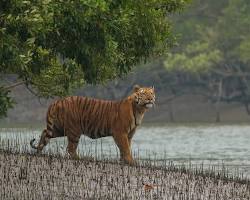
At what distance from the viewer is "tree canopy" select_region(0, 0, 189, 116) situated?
48.0ft

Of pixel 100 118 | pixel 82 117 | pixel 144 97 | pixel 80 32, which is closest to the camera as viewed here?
pixel 80 32

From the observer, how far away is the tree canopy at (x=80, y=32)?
1463 cm

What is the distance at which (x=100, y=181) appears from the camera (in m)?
17.7

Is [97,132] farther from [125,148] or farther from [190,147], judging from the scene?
[190,147]

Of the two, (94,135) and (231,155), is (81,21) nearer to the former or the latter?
(94,135)

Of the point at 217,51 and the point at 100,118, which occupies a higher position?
the point at 217,51

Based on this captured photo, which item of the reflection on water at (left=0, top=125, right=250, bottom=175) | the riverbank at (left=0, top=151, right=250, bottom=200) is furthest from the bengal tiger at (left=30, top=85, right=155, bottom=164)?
the reflection on water at (left=0, top=125, right=250, bottom=175)

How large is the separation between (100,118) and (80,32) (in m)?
5.65

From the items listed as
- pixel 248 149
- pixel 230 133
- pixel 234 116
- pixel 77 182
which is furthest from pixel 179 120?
pixel 77 182

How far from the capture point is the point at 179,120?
81.2 meters

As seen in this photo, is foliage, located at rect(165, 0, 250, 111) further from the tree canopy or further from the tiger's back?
the tree canopy

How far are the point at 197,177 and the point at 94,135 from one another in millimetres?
3474

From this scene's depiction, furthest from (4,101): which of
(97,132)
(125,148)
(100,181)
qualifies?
(97,132)

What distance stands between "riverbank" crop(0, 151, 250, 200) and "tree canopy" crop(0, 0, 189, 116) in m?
1.35
